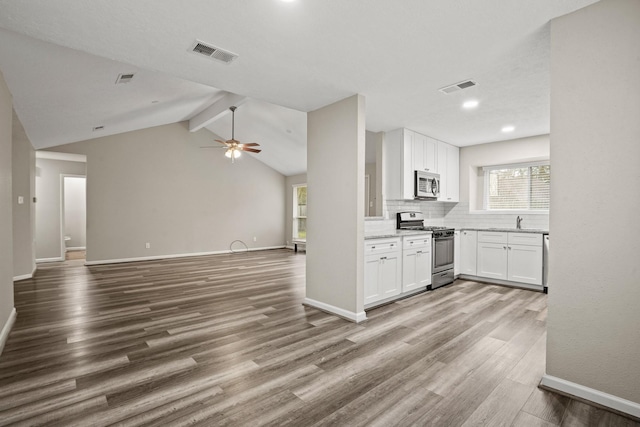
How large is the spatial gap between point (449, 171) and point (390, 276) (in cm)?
300

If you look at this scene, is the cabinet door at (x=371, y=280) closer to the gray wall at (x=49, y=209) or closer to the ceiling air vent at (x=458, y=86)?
the ceiling air vent at (x=458, y=86)

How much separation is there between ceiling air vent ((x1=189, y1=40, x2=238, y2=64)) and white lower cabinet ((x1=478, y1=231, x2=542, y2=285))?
4.89 m

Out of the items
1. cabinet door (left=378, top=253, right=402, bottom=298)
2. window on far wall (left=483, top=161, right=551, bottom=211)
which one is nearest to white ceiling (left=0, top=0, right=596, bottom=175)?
window on far wall (left=483, top=161, right=551, bottom=211)

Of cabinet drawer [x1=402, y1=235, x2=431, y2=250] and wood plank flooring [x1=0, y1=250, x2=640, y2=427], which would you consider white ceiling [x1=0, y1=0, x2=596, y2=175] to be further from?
wood plank flooring [x1=0, y1=250, x2=640, y2=427]

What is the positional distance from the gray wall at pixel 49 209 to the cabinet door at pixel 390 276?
815 cm

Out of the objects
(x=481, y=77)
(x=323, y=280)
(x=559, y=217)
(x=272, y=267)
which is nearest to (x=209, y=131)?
(x=272, y=267)

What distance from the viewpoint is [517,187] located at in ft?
19.3

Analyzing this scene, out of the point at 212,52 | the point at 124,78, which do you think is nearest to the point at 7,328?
the point at 124,78

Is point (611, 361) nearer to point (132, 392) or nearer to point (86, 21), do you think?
point (132, 392)

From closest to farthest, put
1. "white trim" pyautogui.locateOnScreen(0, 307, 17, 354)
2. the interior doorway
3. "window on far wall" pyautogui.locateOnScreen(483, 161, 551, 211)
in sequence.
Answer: "white trim" pyautogui.locateOnScreen(0, 307, 17, 354), "window on far wall" pyautogui.locateOnScreen(483, 161, 551, 211), the interior doorway

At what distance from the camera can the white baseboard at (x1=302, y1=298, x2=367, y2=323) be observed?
11.5ft

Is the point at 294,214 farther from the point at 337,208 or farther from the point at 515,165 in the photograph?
the point at 337,208

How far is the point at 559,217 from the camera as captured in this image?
2.16 m

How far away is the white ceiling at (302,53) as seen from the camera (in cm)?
209
